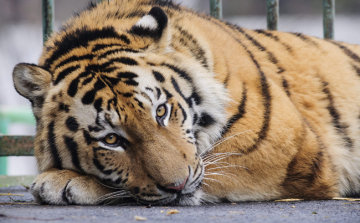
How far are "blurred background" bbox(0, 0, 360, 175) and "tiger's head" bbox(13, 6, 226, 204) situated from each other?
13.0 feet

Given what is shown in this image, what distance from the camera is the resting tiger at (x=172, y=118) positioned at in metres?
1.53

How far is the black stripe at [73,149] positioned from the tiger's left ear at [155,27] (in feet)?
1.71

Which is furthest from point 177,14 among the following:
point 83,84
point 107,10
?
point 83,84

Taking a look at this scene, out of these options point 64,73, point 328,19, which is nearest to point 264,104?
point 64,73

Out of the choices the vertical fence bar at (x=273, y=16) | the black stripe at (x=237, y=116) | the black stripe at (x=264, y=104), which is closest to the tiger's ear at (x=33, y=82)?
the black stripe at (x=237, y=116)

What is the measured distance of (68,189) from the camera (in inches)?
63.3

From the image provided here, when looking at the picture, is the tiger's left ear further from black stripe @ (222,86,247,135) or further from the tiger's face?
black stripe @ (222,86,247,135)

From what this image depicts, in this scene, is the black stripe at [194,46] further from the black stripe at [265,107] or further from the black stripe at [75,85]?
the black stripe at [75,85]

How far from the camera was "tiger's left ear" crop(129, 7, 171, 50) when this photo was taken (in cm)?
175

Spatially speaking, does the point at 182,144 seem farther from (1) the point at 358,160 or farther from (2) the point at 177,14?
(1) the point at 358,160

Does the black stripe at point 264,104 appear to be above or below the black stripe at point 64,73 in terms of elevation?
below

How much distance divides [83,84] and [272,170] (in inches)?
33.4

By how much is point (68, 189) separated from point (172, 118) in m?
0.48

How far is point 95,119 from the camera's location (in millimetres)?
1555
